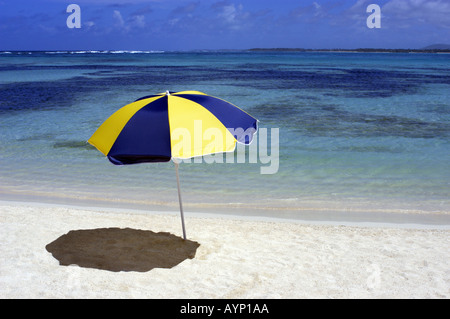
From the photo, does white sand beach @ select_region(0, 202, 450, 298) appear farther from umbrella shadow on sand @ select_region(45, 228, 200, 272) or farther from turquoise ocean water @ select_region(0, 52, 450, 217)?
turquoise ocean water @ select_region(0, 52, 450, 217)

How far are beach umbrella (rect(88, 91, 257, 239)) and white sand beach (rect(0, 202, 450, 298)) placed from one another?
1.34 metres

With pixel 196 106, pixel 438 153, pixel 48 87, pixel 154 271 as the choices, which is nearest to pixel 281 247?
pixel 154 271

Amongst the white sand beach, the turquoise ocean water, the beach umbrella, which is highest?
the beach umbrella

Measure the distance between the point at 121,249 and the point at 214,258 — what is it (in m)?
Result: 1.23

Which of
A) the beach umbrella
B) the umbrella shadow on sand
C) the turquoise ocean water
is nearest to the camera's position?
the beach umbrella

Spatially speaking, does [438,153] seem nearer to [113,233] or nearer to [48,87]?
[113,233]

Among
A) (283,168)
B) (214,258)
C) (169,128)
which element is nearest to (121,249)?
(214,258)

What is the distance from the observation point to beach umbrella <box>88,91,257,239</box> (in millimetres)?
4496

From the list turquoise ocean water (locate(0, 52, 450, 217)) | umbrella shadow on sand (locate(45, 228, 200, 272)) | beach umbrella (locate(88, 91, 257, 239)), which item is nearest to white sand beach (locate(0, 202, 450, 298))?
umbrella shadow on sand (locate(45, 228, 200, 272))

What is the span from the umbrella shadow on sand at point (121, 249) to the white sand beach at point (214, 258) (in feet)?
0.04

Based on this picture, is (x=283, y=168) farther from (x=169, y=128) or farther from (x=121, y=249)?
(x=169, y=128)

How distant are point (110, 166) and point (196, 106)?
20.1 ft

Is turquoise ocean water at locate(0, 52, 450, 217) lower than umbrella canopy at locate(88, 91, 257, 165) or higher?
lower

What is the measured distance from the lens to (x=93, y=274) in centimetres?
491
